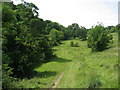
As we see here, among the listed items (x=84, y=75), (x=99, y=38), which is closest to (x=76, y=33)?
(x=99, y=38)

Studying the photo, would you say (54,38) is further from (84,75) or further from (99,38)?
(84,75)

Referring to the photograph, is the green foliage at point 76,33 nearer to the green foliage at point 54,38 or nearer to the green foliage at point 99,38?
the green foliage at point 54,38

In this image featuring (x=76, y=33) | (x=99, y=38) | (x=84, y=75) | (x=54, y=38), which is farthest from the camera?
(x=76, y=33)

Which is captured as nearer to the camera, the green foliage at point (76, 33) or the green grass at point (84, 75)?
the green grass at point (84, 75)

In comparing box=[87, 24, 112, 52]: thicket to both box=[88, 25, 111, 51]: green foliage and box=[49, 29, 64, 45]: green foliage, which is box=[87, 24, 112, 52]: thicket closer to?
box=[88, 25, 111, 51]: green foliage

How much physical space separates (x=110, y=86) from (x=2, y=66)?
11463mm

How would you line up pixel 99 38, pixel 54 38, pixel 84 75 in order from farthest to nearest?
pixel 54 38 < pixel 99 38 < pixel 84 75

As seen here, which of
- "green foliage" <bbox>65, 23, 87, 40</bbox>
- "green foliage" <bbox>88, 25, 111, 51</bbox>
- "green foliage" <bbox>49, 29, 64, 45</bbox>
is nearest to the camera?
"green foliage" <bbox>88, 25, 111, 51</bbox>

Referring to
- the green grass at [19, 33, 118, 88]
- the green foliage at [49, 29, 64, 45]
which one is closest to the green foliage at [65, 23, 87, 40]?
the green foliage at [49, 29, 64, 45]

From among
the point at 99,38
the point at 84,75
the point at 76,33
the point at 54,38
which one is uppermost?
the point at 76,33

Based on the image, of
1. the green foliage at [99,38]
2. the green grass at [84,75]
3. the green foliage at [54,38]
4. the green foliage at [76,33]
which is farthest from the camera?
the green foliage at [76,33]

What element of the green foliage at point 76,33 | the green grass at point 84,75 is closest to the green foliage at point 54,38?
the green foliage at point 76,33

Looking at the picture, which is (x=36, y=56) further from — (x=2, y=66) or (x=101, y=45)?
(x=101, y=45)

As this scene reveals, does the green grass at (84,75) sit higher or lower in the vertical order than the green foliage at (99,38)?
lower
